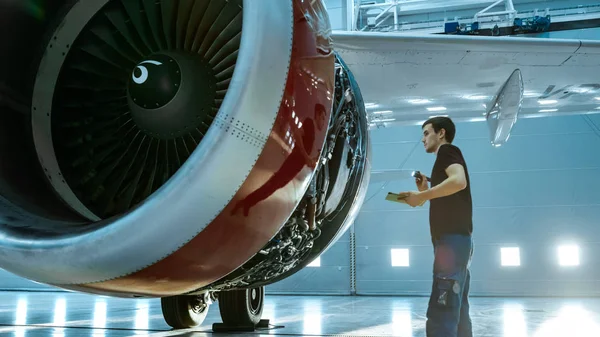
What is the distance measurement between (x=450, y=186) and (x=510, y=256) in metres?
10.1

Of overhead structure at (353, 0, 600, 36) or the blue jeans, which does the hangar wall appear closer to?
overhead structure at (353, 0, 600, 36)

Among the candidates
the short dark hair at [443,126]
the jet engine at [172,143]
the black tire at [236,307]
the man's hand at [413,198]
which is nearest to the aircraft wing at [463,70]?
the jet engine at [172,143]

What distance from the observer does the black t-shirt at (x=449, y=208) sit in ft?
9.02

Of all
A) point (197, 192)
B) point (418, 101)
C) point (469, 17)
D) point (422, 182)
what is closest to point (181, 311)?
point (418, 101)

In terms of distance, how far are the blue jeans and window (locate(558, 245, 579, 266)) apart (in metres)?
10.1

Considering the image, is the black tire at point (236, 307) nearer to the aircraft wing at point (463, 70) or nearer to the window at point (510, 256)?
the aircraft wing at point (463, 70)

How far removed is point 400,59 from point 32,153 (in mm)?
2706

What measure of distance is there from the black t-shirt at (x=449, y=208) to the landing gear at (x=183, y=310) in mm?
2907

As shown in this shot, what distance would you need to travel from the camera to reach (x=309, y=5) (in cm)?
229

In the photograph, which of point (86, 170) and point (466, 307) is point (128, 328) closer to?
point (86, 170)

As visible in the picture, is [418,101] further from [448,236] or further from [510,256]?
[510,256]

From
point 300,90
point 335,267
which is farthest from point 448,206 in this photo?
point 335,267

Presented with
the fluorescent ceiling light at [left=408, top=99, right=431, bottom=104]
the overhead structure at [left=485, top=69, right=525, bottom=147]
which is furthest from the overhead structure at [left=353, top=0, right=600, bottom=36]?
the overhead structure at [left=485, top=69, right=525, bottom=147]

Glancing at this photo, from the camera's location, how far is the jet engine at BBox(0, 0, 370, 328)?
1.95 meters
